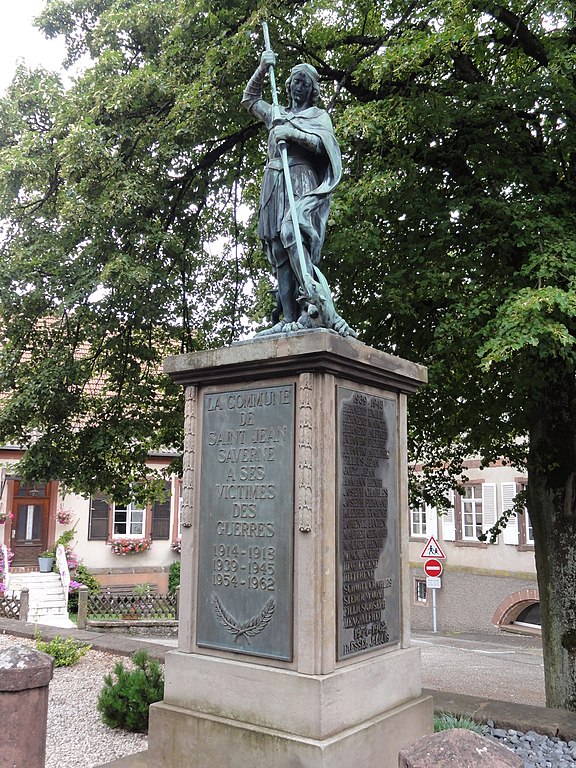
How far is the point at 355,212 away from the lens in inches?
331

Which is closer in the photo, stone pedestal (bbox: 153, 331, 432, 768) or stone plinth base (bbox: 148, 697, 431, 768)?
stone plinth base (bbox: 148, 697, 431, 768)

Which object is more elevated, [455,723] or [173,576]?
[455,723]

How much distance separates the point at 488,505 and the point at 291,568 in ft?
83.3

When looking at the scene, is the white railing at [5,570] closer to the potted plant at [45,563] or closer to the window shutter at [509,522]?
the potted plant at [45,563]

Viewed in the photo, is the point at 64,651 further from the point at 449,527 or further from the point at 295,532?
the point at 449,527

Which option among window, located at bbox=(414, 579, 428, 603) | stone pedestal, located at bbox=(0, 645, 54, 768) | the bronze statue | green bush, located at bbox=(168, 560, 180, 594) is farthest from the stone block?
window, located at bbox=(414, 579, 428, 603)

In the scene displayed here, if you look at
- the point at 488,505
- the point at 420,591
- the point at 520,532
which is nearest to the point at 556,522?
the point at 520,532

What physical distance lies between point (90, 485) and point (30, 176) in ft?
14.4

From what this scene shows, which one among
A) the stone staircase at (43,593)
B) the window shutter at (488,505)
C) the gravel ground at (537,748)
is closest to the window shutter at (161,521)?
the stone staircase at (43,593)

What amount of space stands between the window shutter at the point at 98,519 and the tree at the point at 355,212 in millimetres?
13950

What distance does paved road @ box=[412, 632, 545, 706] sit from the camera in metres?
13.1

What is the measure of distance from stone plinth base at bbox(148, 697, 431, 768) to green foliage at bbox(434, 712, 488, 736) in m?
0.79

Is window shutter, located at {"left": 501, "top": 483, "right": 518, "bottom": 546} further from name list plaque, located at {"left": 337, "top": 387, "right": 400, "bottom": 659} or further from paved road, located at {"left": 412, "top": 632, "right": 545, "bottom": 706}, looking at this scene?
name list plaque, located at {"left": 337, "top": 387, "right": 400, "bottom": 659}

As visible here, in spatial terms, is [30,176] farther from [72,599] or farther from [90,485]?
[72,599]
